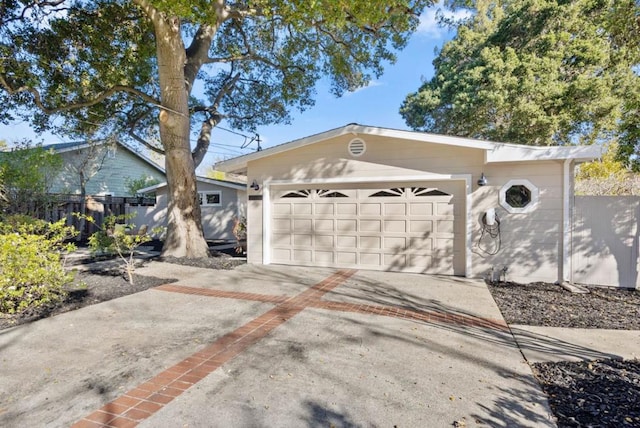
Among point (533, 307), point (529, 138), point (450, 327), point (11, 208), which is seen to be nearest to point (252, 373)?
point (450, 327)

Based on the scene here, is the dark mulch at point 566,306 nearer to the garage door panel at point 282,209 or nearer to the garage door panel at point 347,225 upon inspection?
the garage door panel at point 347,225

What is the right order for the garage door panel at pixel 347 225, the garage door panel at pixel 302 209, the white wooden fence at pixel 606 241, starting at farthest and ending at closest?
the garage door panel at pixel 302 209 < the garage door panel at pixel 347 225 < the white wooden fence at pixel 606 241

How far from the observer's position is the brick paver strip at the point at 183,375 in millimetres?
2449

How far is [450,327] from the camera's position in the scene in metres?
4.35

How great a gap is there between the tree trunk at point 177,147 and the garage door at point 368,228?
7.58 ft

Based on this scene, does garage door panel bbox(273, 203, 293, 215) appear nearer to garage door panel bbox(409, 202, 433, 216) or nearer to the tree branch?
garage door panel bbox(409, 202, 433, 216)

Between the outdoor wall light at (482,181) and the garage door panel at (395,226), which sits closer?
the outdoor wall light at (482,181)

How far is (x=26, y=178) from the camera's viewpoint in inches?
393

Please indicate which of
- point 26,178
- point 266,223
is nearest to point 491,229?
point 266,223

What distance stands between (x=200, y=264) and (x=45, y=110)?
6.32 metres

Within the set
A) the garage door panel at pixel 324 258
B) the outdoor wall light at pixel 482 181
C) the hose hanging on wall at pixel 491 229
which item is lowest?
the garage door panel at pixel 324 258

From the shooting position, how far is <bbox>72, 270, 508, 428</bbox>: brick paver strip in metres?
2.51

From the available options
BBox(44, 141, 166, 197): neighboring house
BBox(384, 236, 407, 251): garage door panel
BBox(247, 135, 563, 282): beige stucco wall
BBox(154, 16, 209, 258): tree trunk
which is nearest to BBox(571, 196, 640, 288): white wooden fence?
BBox(247, 135, 563, 282): beige stucco wall

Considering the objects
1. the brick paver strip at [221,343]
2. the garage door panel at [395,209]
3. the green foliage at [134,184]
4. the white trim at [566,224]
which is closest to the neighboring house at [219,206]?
the green foliage at [134,184]
